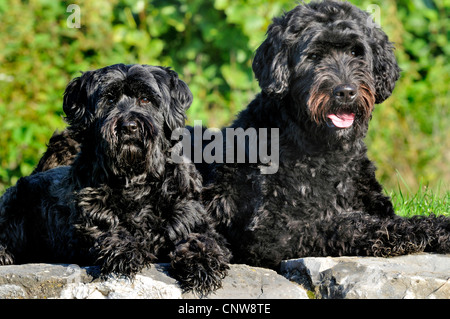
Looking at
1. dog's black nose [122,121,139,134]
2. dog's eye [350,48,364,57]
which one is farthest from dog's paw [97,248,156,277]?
dog's eye [350,48,364,57]

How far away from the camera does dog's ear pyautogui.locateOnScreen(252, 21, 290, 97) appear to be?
476 centimetres

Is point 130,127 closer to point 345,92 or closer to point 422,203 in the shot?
point 345,92

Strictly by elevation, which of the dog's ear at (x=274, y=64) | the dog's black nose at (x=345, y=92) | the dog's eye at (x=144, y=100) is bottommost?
the dog's eye at (x=144, y=100)

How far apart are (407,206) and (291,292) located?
2213 millimetres

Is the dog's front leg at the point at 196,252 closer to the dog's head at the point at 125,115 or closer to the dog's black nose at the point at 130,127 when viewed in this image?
the dog's head at the point at 125,115

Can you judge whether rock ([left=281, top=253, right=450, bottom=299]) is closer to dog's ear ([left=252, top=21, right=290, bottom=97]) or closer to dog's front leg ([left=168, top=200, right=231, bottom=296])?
dog's front leg ([left=168, top=200, right=231, bottom=296])

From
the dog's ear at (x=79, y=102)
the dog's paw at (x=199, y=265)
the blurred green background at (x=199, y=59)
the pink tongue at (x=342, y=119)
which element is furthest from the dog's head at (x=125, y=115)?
the blurred green background at (x=199, y=59)

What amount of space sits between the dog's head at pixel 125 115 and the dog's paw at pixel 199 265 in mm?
628

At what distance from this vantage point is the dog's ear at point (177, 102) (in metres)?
4.71

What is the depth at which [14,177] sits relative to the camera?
862 centimetres

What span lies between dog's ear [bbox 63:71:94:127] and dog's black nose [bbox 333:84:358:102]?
5.70ft

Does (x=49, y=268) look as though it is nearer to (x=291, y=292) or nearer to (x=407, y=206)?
(x=291, y=292)

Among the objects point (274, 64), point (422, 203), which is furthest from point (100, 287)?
point (422, 203)
